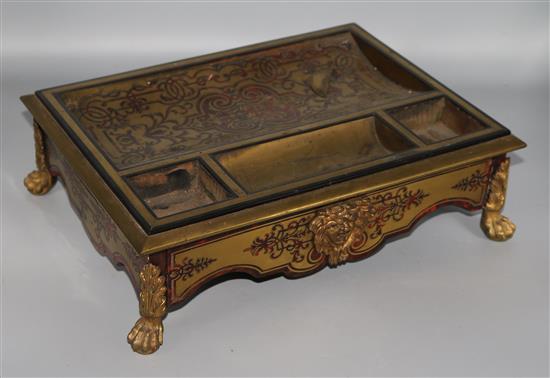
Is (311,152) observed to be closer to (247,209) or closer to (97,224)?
(247,209)

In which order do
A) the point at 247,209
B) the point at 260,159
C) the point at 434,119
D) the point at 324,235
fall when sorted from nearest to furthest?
1. the point at 247,209
2. the point at 324,235
3. the point at 260,159
4. the point at 434,119

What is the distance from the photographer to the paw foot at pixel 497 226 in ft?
16.6

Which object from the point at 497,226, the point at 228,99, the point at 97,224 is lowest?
the point at 497,226

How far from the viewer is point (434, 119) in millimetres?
5184

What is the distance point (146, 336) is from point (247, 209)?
0.54 meters

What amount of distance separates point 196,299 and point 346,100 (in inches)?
41.9

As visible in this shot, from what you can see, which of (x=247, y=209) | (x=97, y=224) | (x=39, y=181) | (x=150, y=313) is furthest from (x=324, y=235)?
(x=39, y=181)

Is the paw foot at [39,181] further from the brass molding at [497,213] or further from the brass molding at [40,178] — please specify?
the brass molding at [497,213]

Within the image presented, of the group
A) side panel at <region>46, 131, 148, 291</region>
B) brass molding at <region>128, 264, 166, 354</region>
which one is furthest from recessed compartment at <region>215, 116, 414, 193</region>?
brass molding at <region>128, 264, 166, 354</region>

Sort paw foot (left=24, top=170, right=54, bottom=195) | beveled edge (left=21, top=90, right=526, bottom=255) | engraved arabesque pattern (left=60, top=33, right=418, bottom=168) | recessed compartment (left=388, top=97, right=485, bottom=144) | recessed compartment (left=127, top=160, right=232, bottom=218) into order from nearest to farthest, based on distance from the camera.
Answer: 1. beveled edge (left=21, top=90, right=526, bottom=255)
2. recessed compartment (left=127, top=160, right=232, bottom=218)
3. engraved arabesque pattern (left=60, top=33, right=418, bottom=168)
4. recessed compartment (left=388, top=97, right=485, bottom=144)
5. paw foot (left=24, top=170, right=54, bottom=195)

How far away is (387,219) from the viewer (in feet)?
15.6

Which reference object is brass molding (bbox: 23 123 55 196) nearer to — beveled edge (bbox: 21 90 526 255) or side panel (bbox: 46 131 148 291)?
side panel (bbox: 46 131 148 291)

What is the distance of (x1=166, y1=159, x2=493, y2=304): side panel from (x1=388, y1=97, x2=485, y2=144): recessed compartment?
271 millimetres

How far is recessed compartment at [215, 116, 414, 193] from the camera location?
15.9 feet
